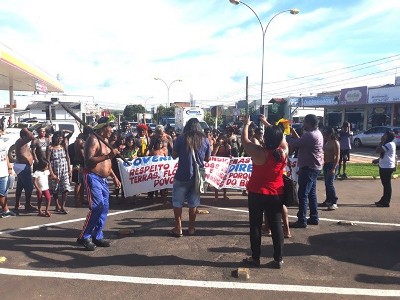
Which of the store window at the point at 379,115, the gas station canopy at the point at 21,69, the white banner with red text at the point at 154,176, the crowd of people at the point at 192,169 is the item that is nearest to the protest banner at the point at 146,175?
the white banner with red text at the point at 154,176

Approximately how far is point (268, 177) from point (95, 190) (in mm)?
2344

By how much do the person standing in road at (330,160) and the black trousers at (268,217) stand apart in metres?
3.29

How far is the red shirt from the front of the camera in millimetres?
4488

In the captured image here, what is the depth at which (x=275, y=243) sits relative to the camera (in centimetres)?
455

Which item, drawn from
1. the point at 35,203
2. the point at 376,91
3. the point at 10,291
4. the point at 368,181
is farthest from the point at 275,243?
the point at 376,91

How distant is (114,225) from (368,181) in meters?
7.95

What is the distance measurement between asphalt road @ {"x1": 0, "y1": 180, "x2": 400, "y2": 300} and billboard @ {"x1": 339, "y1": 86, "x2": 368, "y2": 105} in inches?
1121

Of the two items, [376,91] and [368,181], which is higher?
[376,91]

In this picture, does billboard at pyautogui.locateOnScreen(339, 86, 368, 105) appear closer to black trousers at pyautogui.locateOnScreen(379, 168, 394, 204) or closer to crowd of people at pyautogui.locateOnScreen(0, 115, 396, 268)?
crowd of people at pyautogui.locateOnScreen(0, 115, 396, 268)

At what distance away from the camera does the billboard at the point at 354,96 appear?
108 ft

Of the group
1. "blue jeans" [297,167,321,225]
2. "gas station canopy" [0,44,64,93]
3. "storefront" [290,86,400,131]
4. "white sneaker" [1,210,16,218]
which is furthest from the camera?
"storefront" [290,86,400,131]

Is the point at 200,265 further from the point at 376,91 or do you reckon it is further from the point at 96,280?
the point at 376,91

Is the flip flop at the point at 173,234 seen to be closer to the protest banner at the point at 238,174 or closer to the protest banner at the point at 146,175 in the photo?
the protest banner at the point at 146,175

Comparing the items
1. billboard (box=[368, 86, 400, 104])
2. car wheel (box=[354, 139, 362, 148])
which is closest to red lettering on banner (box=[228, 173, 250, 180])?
car wheel (box=[354, 139, 362, 148])
